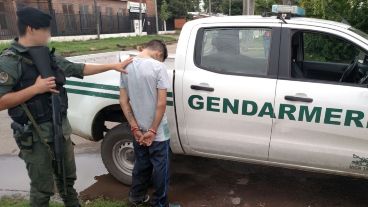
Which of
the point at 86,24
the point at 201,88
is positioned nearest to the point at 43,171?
the point at 201,88

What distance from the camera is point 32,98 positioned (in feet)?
9.56

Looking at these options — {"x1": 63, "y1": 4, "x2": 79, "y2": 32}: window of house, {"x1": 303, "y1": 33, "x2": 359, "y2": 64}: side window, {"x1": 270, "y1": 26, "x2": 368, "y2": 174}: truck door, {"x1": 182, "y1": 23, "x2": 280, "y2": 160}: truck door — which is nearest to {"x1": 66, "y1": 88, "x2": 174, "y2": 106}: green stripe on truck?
{"x1": 182, "y1": 23, "x2": 280, "y2": 160}: truck door

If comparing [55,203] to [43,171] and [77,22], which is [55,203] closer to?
[43,171]

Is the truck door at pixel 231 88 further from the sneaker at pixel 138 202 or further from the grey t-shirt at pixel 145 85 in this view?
the sneaker at pixel 138 202

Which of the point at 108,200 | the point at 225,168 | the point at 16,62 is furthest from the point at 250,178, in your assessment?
the point at 16,62

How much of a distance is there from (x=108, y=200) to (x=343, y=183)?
2523 mm

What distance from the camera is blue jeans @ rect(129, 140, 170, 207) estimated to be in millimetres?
3621

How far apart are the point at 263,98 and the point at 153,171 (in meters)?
1.18

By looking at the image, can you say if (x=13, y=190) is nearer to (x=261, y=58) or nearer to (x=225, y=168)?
(x=225, y=168)

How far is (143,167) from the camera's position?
3789 mm

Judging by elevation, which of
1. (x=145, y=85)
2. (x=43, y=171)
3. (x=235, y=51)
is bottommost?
(x=43, y=171)

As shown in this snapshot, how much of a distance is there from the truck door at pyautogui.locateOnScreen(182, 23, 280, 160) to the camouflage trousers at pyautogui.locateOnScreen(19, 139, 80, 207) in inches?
46.2

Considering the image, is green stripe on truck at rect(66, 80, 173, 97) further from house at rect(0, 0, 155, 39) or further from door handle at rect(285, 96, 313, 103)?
house at rect(0, 0, 155, 39)

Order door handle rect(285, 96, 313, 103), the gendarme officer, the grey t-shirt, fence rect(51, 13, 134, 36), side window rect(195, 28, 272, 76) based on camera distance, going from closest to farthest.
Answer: the gendarme officer < the grey t-shirt < door handle rect(285, 96, 313, 103) < side window rect(195, 28, 272, 76) < fence rect(51, 13, 134, 36)
